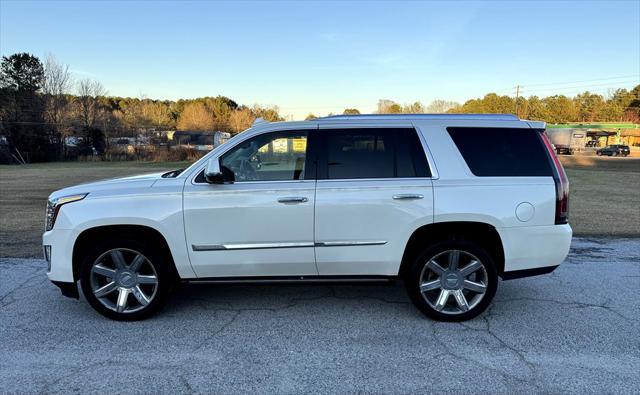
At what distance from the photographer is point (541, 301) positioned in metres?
4.41

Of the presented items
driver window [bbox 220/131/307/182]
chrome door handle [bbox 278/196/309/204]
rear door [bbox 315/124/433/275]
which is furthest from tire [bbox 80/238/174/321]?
rear door [bbox 315/124/433/275]

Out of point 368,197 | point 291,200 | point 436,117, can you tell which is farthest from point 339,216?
point 436,117

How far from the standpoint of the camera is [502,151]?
3.89 metres

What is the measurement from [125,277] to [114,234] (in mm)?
430

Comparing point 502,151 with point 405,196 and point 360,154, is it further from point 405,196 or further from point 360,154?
point 360,154

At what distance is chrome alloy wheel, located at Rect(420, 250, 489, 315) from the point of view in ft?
12.7

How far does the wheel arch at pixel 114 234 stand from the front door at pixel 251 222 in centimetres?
29

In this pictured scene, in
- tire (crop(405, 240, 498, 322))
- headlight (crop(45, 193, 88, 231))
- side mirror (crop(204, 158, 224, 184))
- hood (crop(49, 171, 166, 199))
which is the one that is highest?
side mirror (crop(204, 158, 224, 184))

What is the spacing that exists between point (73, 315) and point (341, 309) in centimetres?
270

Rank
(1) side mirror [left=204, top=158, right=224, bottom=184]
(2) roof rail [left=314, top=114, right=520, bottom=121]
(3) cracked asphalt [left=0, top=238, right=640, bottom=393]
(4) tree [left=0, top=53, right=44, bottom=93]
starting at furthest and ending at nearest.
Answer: (4) tree [left=0, top=53, right=44, bottom=93], (2) roof rail [left=314, top=114, right=520, bottom=121], (1) side mirror [left=204, top=158, right=224, bottom=184], (3) cracked asphalt [left=0, top=238, right=640, bottom=393]

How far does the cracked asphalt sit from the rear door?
2.14ft

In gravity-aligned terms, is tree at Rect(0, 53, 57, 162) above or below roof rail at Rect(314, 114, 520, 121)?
above

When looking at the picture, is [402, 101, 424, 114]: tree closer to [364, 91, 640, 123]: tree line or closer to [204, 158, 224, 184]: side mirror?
[364, 91, 640, 123]: tree line

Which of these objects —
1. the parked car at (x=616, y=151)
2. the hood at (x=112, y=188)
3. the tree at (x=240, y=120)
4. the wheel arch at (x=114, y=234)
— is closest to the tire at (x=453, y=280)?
the wheel arch at (x=114, y=234)
